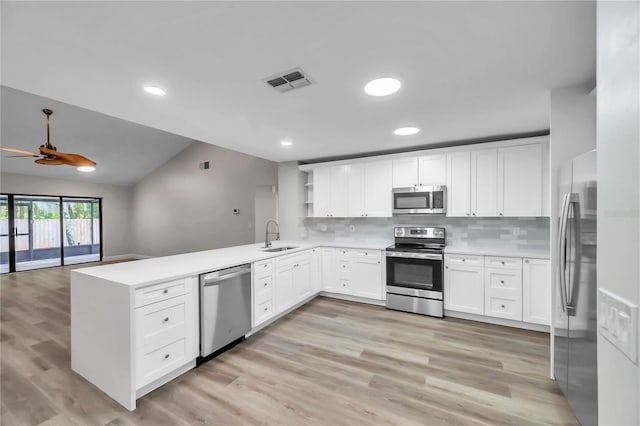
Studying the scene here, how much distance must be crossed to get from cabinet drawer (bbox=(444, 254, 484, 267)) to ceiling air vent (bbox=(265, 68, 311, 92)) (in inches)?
112

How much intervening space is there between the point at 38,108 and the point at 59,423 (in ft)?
17.1

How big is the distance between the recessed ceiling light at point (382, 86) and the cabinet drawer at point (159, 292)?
2251mm

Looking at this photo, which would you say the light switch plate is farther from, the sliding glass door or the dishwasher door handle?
the sliding glass door

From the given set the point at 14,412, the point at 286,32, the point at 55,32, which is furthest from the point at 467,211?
the point at 14,412

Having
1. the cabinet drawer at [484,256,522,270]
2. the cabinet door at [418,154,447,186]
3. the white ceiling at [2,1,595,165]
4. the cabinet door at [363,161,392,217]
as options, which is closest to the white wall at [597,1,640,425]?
the white ceiling at [2,1,595,165]

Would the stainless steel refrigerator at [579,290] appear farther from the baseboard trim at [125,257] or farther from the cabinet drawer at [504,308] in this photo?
the baseboard trim at [125,257]

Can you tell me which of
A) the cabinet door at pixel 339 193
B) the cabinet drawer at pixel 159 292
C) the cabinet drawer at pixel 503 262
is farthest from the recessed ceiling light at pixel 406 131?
the cabinet drawer at pixel 159 292

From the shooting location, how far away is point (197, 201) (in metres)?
7.39

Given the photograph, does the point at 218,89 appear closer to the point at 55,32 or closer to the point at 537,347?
the point at 55,32

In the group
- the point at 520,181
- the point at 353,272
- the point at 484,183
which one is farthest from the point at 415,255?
the point at 520,181

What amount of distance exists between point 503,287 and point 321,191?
2.96 m

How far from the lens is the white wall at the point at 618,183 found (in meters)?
0.68

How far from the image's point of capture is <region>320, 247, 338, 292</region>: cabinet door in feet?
14.3

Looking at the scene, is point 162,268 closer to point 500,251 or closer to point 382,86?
point 382,86
